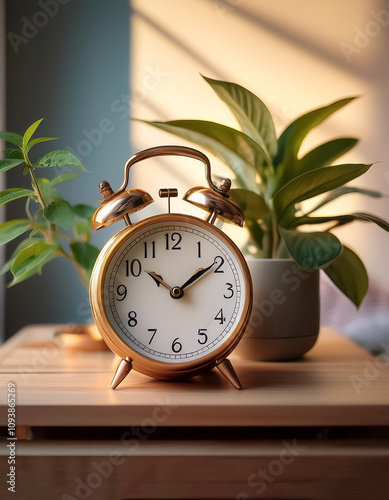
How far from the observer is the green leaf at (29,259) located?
0.81m

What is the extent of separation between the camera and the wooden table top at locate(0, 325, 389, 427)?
60 cm

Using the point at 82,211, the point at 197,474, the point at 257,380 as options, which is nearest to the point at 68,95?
the point at 82,211

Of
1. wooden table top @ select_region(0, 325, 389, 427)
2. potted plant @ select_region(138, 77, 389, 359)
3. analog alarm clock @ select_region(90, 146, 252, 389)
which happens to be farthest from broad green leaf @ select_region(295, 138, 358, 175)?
wooden table top @ select_region(0, 325, 389, 427)

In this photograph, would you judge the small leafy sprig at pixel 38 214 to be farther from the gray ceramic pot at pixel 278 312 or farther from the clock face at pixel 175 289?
the gray ceramic pot at pixel 278 312

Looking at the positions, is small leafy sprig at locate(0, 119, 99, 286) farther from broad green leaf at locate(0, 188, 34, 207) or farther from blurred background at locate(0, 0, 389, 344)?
blurred background at locate(0, 0, 389, 344)

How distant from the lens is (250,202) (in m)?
0.84

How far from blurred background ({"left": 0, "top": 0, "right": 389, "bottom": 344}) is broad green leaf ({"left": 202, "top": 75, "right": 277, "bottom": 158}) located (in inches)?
31.9

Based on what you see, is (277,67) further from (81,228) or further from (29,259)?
(29,259)

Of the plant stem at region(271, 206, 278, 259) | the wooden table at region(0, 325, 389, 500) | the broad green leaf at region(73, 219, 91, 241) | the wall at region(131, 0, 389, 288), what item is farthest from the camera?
the wall at region(131, 0, 389, 288)

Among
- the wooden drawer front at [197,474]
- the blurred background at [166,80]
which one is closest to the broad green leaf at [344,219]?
the wooden drawer front at [197,474]

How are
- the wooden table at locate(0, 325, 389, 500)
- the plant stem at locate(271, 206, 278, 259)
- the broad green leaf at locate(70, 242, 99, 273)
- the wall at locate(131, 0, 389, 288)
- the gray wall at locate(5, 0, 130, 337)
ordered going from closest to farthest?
the wooden table at locate(0, 325, 389, 500), the plant stem at locate(271, 206, 278, 259), the broad green leaf at locate(70, 242, 99, 273), the gray wall at locate(5, 0, 130, 337), the wall at locate(131, 0, 389, 288)

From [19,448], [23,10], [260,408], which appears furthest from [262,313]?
[23,10]

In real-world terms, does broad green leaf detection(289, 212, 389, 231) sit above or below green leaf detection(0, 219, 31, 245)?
above

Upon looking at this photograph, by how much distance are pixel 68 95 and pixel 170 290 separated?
1.34m
